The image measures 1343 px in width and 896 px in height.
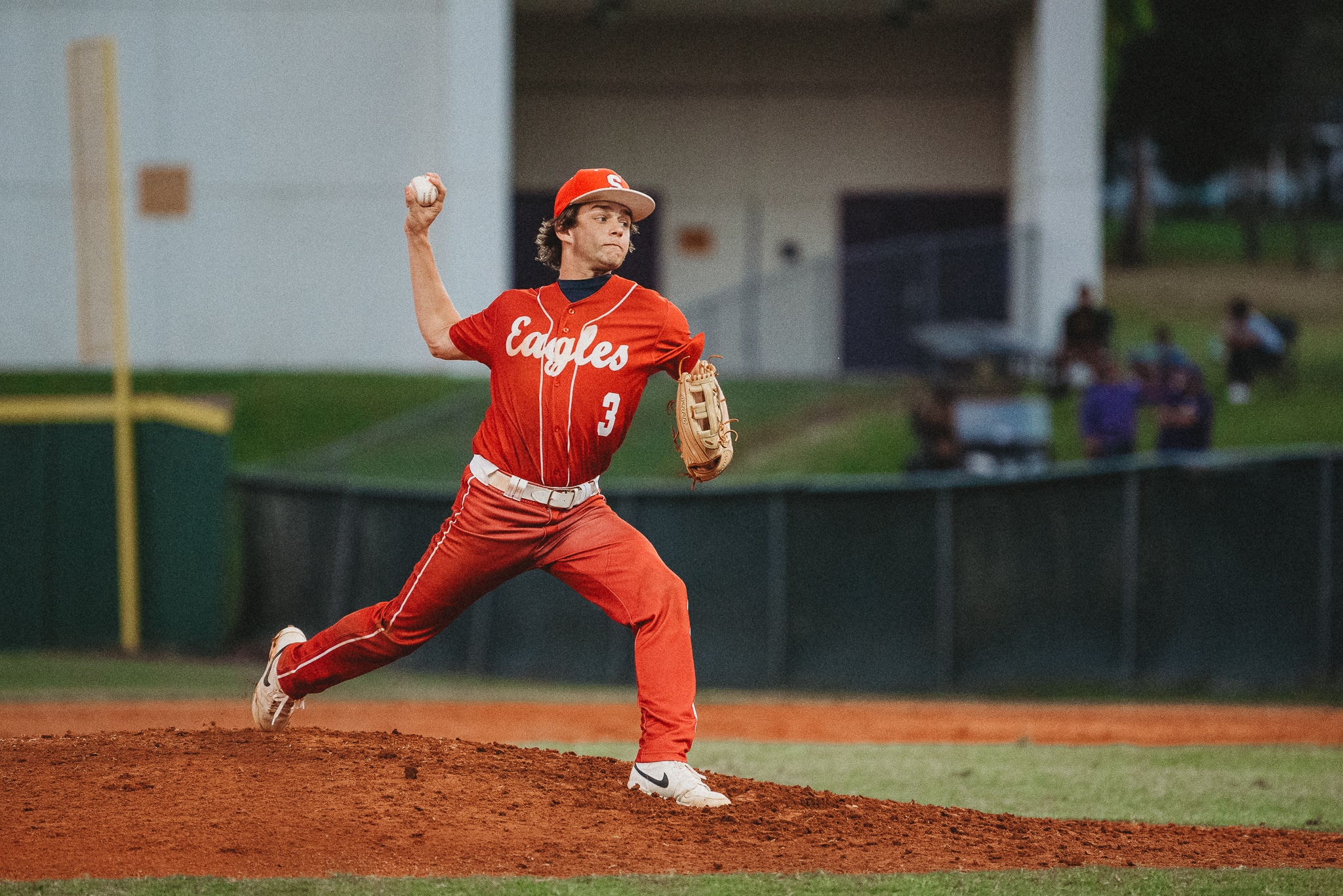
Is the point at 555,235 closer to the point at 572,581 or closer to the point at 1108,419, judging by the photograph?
the point at 572,581

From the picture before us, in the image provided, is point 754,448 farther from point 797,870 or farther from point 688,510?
point 797,870

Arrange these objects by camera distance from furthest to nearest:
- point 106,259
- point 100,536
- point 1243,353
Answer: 1. point 1243,353
2. point 106,259
3. point 100,536

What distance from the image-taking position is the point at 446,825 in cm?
496

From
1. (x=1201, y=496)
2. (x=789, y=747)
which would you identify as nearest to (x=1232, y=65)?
(x=1201, y=496)

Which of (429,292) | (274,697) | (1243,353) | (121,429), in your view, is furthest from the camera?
(1243,353)

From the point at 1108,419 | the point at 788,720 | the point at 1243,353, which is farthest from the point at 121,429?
the point at 1243,353

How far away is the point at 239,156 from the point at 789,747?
14.7 metres

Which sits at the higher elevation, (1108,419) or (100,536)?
(1108,419)

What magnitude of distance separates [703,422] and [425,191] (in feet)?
4.18

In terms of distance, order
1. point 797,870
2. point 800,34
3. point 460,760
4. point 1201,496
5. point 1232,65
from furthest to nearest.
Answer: point 1232,65, point 800,34, point 1201,496, point 460,760, point 797,870

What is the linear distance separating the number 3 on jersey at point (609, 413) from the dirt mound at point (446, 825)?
4.07ft

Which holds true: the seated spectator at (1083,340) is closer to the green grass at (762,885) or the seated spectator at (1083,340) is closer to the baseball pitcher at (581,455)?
the baseball pitcher at (581,455)

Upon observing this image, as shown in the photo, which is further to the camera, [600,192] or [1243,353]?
[1243,353]

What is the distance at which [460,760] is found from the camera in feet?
18.5
